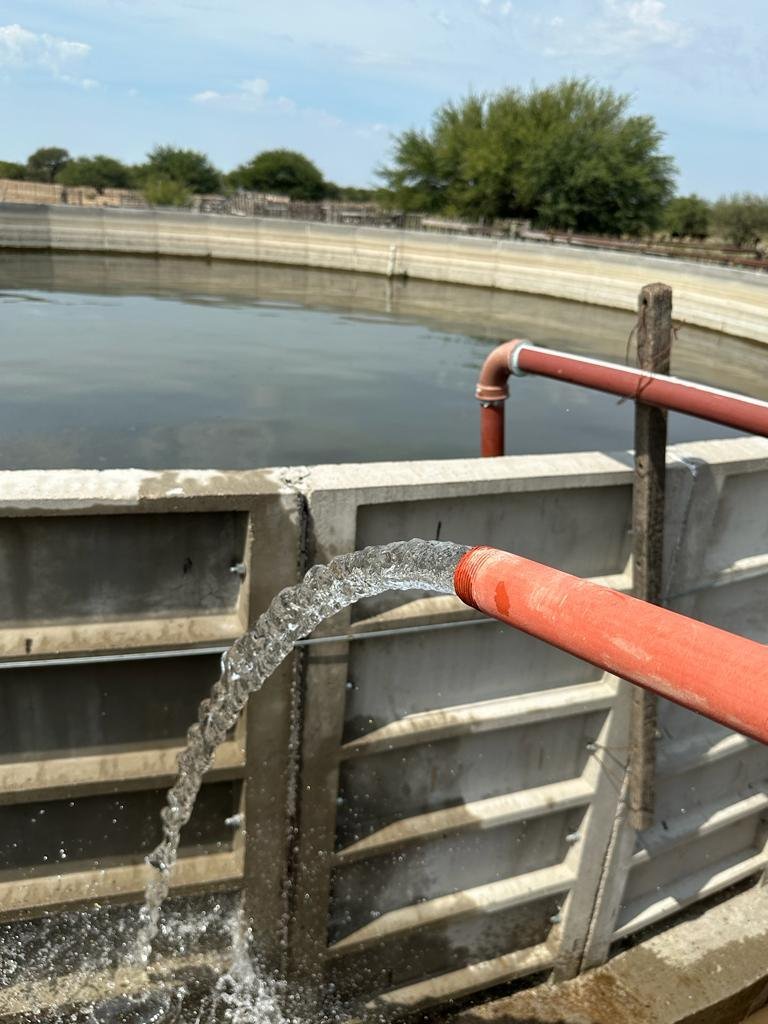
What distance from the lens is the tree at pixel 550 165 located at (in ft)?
156

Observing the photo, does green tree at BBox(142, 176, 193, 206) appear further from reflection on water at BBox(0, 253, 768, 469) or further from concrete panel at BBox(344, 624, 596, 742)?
concrete panel at BBox(344, 624, 596, 742)

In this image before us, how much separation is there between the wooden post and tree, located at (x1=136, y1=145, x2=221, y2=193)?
92.4 m

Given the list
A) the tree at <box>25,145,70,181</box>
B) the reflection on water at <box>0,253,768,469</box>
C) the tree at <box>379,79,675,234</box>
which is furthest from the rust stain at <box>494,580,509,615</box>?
the tree at <box>25,145,70,181</box>

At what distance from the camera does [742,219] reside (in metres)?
66.7

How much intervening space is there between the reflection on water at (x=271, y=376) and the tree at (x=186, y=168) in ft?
245

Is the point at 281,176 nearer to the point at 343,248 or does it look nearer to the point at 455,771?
the point at 343,248

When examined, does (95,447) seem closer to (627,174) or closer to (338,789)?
(338,789)

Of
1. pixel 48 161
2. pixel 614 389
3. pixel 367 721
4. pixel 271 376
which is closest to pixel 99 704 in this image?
pixel 367 721

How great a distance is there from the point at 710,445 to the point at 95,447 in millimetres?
5918

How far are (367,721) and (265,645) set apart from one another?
100 centimetres

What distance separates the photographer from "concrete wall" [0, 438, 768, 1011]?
12.0 ft

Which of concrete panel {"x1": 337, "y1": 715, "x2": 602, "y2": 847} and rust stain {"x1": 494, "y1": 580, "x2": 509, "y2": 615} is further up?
rust stain {"x1": 494, "y1": 580, "x2": 509, "y2": 615}

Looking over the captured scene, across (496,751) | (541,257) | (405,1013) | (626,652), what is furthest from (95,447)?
(541,257)

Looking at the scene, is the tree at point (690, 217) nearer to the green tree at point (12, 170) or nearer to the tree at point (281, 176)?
the tree at point (281, 176)
